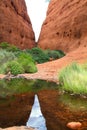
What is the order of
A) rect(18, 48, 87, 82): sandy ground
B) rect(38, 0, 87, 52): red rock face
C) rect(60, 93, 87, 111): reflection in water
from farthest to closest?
1. rect(38, 0, 87, 52): red rock face
2. rect(18, 48, 87, 82): sandy ground
3. rect(60, 93, 87, 111): reflection in water

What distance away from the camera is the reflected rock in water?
6.59 meters

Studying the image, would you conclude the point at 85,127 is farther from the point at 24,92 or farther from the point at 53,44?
the point at 53,44

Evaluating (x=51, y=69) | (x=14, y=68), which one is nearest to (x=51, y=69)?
(x=51, y=69)

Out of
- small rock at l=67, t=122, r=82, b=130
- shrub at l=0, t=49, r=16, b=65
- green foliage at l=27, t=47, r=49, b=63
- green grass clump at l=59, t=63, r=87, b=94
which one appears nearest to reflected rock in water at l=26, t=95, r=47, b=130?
small rock at l=67, t=122, r=82, b=130

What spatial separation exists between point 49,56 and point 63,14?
31.0 ft

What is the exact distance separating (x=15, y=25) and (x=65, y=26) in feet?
22.3

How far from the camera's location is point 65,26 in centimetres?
3697

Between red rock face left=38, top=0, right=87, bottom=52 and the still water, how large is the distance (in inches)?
788

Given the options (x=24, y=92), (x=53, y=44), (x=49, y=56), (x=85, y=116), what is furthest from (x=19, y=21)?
(x=85, y=116)

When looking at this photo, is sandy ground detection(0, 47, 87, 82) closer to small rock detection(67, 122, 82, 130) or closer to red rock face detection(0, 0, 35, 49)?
small rock detection(67, 122, 82, 130)

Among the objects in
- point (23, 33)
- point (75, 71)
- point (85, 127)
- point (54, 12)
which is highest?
point (54, 12)

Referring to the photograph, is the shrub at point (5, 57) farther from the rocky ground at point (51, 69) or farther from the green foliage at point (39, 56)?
the green foliage at point (39, 56)

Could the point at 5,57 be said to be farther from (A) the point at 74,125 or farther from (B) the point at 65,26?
(B) the point at 65,26

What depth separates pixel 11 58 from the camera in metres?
20.5
